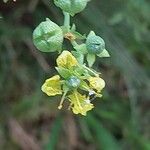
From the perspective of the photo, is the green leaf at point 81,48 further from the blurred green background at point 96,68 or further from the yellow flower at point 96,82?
the blurred green background at point 96,68

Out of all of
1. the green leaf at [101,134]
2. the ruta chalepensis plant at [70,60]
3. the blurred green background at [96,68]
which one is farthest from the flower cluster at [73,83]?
the green leaf at [101,134]

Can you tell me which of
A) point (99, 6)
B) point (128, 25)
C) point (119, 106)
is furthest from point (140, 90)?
point (99, 6)

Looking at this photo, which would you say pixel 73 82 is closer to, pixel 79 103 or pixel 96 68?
pixel 79 103

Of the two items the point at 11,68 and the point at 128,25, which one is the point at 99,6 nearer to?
the point at 128,25

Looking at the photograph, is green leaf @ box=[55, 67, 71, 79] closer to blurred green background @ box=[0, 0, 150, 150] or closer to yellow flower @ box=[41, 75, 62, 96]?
yellow flower @ box=[41, 75, 62, 96]

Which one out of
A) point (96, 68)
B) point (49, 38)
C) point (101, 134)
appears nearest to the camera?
point (49, 38)

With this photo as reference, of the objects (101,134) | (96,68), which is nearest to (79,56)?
(96,68)
